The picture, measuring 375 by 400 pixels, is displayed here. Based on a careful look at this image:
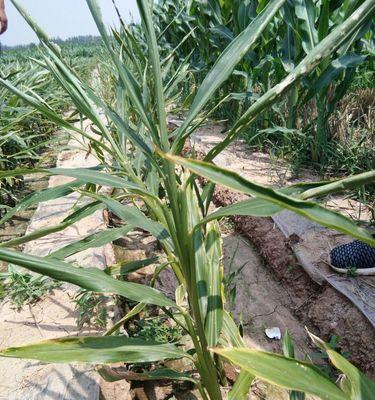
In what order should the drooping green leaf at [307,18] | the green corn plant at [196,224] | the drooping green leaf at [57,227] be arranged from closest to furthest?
the green corn plant at [196,224] → the drooping green leaf at [57,227] → the drooping green leaf at [307,18]

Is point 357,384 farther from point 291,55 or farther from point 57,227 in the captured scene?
point 291,55

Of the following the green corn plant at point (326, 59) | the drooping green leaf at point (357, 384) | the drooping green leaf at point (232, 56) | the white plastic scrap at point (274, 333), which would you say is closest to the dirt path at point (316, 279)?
the white plastic scrap at point (274, 333)

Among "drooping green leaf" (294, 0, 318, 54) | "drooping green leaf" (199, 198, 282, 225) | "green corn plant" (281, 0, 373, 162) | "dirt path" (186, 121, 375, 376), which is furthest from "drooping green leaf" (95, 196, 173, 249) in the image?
"drooping green leaf" (294, 0, 318, 54)

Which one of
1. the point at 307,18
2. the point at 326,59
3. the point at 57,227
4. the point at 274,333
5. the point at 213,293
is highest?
the point at 307,18

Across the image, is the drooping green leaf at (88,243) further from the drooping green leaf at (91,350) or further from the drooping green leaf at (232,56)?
the drooping green leaf at (232,56)

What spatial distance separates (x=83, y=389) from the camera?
4.04 feet

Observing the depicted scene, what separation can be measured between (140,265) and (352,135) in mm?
2081

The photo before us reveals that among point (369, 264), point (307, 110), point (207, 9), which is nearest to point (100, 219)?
point (369, 264)

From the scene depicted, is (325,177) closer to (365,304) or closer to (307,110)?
(307,110)

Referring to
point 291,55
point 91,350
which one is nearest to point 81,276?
point 91,350

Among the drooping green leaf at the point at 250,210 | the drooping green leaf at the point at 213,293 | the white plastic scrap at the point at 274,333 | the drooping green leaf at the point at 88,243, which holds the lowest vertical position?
the white plastic scrap at the point at 274,333

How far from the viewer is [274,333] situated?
5.43 feet

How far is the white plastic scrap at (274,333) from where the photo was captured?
165 centimetres

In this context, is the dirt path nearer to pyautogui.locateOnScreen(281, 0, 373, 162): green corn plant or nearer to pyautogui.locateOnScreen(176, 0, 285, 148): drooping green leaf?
pyautogui.locateOnScreen(281, 0, 373, 162): green corn plant
